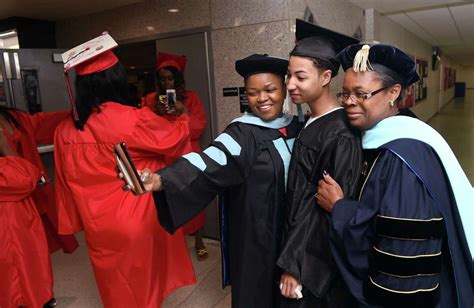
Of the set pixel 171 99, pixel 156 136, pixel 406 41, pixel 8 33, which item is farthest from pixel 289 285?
pixel 406 41

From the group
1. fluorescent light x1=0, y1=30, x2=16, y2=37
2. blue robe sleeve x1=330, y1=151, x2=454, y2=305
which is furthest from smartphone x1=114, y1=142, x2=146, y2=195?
fluorescent light x1=0, y1=30, x2=16, y2=37

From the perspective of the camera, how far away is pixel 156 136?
201 centimetres

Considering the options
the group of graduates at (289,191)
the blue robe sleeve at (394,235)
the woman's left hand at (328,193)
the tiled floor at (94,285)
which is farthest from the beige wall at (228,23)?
the blue robe sleeve at (394,235)

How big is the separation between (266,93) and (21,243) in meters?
1.80

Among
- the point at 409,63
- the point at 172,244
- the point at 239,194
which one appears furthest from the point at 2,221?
the point at 409,63

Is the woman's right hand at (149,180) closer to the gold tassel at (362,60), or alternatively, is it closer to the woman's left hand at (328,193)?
the woman's left hand at (328,193)

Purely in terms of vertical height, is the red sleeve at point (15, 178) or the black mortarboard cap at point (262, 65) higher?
the black mortarboard cap at point (262, 65)

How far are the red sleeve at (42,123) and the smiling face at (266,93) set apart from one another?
1.53 meters

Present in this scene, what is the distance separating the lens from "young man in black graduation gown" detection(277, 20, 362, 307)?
1.39 meters

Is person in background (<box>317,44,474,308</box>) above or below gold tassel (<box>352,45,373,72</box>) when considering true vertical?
below

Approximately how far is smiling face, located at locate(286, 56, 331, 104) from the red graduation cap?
0.98 metres

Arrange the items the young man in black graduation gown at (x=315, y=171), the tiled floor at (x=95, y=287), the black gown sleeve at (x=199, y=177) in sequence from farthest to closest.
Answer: the tiled floor at (x=95, y=287)
the black gown sleeve at (x=199, y=177)
the young man in black graduation gown at (x=315, y=171)

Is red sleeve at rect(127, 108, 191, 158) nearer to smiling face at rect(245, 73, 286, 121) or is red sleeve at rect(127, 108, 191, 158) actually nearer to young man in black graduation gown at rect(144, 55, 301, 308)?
young man in black graduation gown at rect(144, 55, 301, 308)

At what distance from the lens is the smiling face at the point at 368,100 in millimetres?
1286
